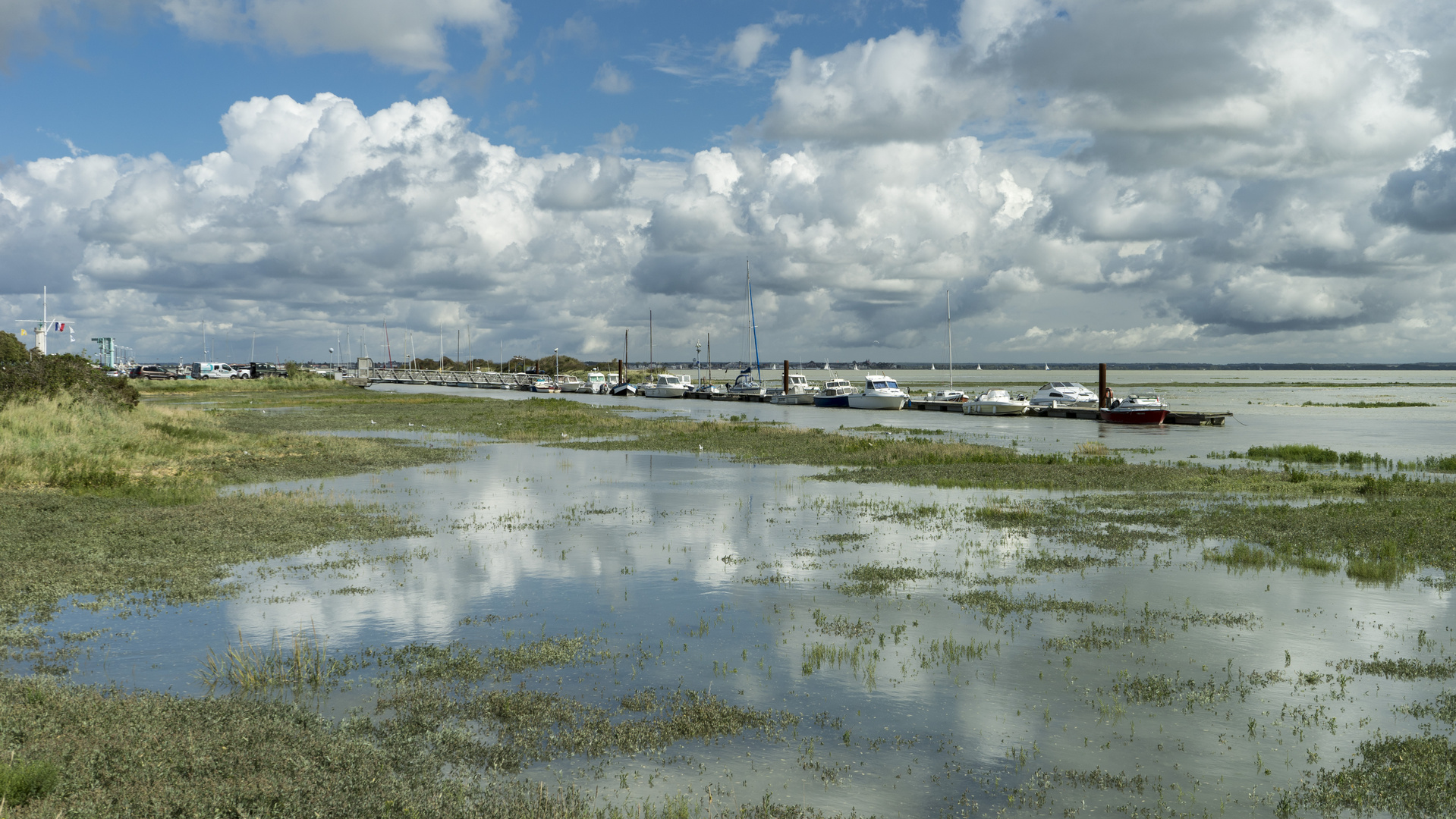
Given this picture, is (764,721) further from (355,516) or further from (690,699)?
(355,516)

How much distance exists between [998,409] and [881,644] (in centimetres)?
7570

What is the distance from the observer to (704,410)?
95188mm

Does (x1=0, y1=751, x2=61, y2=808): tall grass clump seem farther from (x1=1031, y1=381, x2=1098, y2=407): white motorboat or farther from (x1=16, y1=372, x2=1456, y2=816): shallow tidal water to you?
(x1=1031, y1=381, x2=1098, y2=407): white motorboat

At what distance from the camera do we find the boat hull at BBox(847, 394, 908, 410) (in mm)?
95375

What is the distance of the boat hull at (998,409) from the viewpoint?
3366 inches

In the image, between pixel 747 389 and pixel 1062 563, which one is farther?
pixel 747 389

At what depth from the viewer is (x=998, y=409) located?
283 feet

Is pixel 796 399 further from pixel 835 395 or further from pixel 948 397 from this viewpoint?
pixel 948 397

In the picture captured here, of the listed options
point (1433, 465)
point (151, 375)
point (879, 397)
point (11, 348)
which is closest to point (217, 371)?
point (151, 375)

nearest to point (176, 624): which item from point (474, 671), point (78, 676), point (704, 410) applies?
point (78, 676)

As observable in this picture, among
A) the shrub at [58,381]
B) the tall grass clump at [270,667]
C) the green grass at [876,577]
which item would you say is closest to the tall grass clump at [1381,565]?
the green grass at [876,577]

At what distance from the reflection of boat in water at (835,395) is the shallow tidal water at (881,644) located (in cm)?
7658

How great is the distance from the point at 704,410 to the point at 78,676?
3294 inches

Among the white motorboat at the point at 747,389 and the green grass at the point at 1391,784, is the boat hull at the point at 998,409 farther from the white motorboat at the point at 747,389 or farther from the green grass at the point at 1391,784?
the green grass at the point at 1391,784
